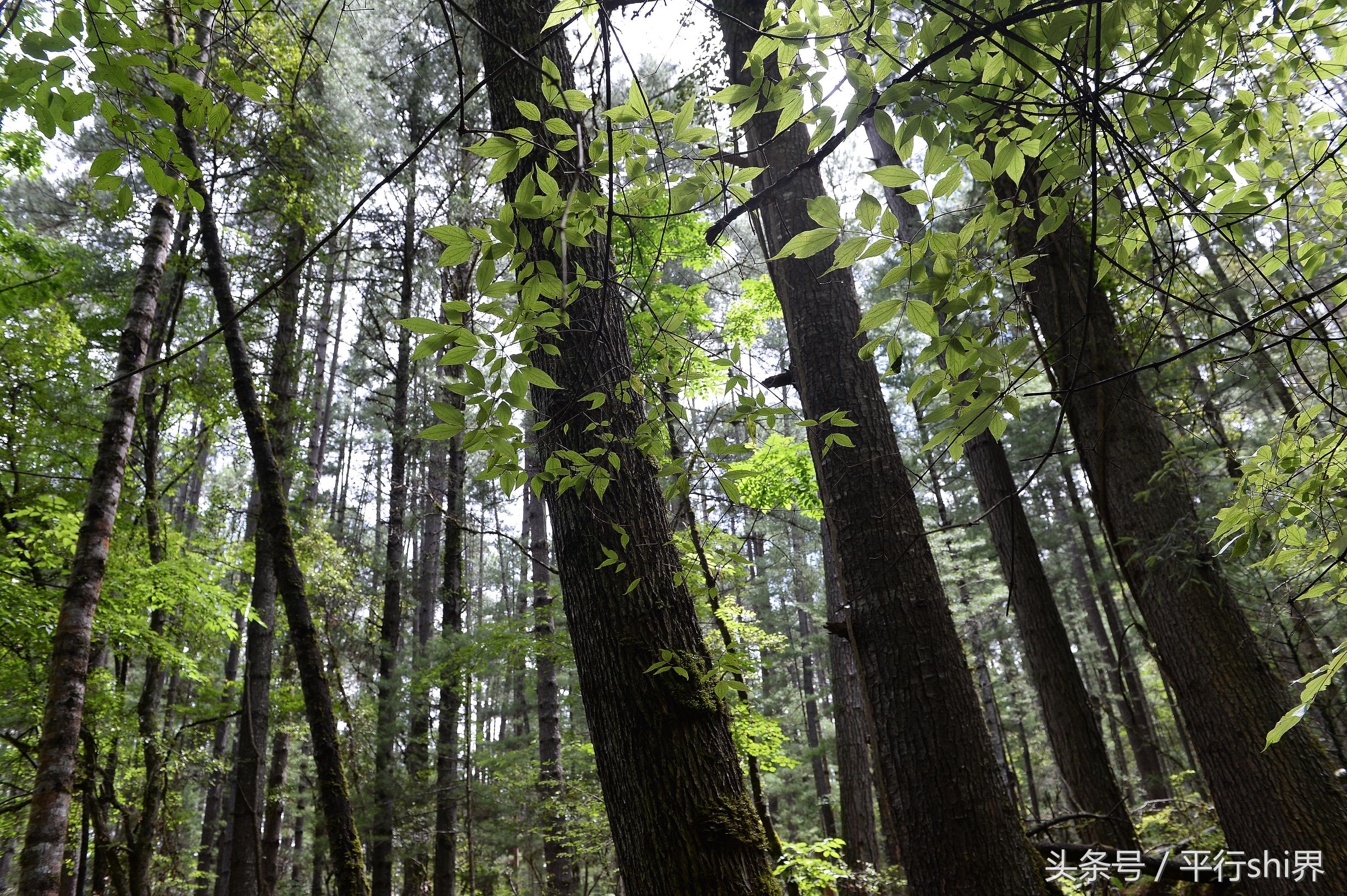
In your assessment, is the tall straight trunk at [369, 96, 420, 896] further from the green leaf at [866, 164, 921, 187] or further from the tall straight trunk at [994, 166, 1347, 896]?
the green leaf at [866, 164, 921, 187]

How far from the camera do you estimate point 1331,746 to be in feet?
23.1

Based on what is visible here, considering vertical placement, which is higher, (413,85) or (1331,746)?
(413,85)

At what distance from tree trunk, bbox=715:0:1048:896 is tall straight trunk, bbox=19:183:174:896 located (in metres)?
3.15

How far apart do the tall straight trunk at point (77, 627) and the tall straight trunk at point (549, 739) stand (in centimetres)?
352

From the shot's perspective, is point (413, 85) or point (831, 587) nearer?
point (831, 587)

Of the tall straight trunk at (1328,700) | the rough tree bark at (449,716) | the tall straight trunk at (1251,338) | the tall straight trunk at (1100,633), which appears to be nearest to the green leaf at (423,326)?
the tall straight trunk at (1251,338)

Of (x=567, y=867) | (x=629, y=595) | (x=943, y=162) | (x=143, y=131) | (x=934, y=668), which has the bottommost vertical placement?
(x=567, y=867)

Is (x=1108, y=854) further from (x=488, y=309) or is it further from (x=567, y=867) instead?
(x=567, y=867)

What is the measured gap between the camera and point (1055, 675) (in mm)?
5285

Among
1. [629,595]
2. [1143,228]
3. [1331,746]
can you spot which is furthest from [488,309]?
[1331,746]

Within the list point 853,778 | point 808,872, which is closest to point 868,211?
point 808,872

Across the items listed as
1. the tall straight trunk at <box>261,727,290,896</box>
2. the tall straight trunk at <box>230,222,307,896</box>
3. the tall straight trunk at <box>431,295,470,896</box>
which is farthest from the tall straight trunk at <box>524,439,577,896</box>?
the tall straight trunk at <box>261,727,290,896</box>

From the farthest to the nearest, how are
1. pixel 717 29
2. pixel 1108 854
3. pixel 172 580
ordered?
pixel 172 580
pixel 717 29
pixel 1108 854

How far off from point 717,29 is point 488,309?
443cm
